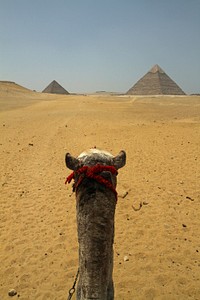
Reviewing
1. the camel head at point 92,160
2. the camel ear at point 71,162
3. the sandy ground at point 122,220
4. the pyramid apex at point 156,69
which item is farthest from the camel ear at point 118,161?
the pyramid apex at point 156,69

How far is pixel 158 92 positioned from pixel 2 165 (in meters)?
83.1

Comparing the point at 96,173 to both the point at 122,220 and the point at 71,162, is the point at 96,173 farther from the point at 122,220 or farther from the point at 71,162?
the point at 122,220

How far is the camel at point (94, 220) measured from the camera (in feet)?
8.21

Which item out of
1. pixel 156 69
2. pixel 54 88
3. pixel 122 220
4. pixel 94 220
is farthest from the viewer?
pixel 156 69

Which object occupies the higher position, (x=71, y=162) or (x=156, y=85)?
(x=156, y=85)

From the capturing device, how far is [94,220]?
99.4 inches

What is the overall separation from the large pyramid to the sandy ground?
3132 inches

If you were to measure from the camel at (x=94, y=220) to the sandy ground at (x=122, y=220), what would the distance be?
310 cm

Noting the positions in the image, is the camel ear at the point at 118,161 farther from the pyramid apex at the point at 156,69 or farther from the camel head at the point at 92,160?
the pyramid apex at the point at 156,69

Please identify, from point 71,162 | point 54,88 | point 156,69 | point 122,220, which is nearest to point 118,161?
point 71,162

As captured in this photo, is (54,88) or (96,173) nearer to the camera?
(96,173)

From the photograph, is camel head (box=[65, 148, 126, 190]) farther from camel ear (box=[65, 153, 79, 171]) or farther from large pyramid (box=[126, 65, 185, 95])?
large pyramid (box=[126, 65, 185, 95])


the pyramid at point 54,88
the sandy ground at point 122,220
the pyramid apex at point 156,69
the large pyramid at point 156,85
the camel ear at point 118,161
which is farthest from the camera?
the pyramid apex at point 156,69

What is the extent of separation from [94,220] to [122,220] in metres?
5.69
